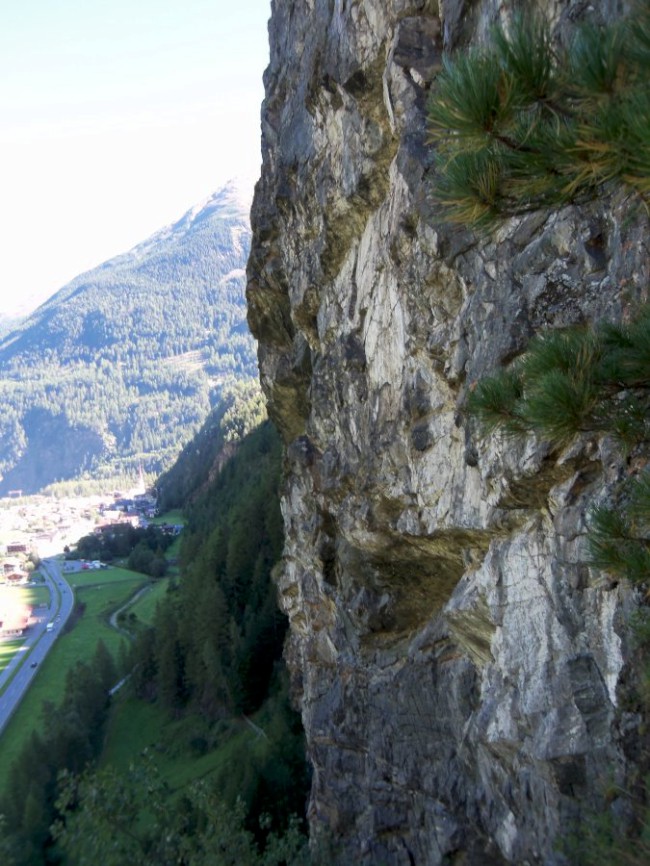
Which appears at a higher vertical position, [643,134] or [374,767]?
[643,134]

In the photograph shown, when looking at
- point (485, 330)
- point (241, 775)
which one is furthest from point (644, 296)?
point (241, 775)

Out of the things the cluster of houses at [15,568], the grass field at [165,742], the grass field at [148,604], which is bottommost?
the cluster of houses at [15,568]

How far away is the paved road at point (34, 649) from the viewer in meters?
54.2

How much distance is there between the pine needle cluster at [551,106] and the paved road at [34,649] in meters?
→ 54.6

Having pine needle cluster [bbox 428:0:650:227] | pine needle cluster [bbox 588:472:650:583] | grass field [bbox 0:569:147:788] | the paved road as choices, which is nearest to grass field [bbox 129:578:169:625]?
grass field [bbox 0:569:147:788]

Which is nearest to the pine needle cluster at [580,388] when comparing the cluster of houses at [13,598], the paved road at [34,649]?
the paved road at [34,649]

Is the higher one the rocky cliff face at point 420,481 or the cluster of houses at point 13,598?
the rocky cliff face at point 420,481

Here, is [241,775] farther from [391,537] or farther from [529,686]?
[529,686]

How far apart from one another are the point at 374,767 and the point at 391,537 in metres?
6.56

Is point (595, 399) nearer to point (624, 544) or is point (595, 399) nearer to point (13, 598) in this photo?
point (624, 544)

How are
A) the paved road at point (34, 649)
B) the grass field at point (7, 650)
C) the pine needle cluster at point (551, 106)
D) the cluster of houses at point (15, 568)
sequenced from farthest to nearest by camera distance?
the cluster of houses at point (15, 568) → the grass field at point (7, 650) → the paved road at point (34, 649) → the pine needle cluster at point (551, 106)

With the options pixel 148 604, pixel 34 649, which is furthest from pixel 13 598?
pixel 148 604

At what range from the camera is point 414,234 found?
42.2ft

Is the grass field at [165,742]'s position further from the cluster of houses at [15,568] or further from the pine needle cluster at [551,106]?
the cluster of houses at [15,568]
